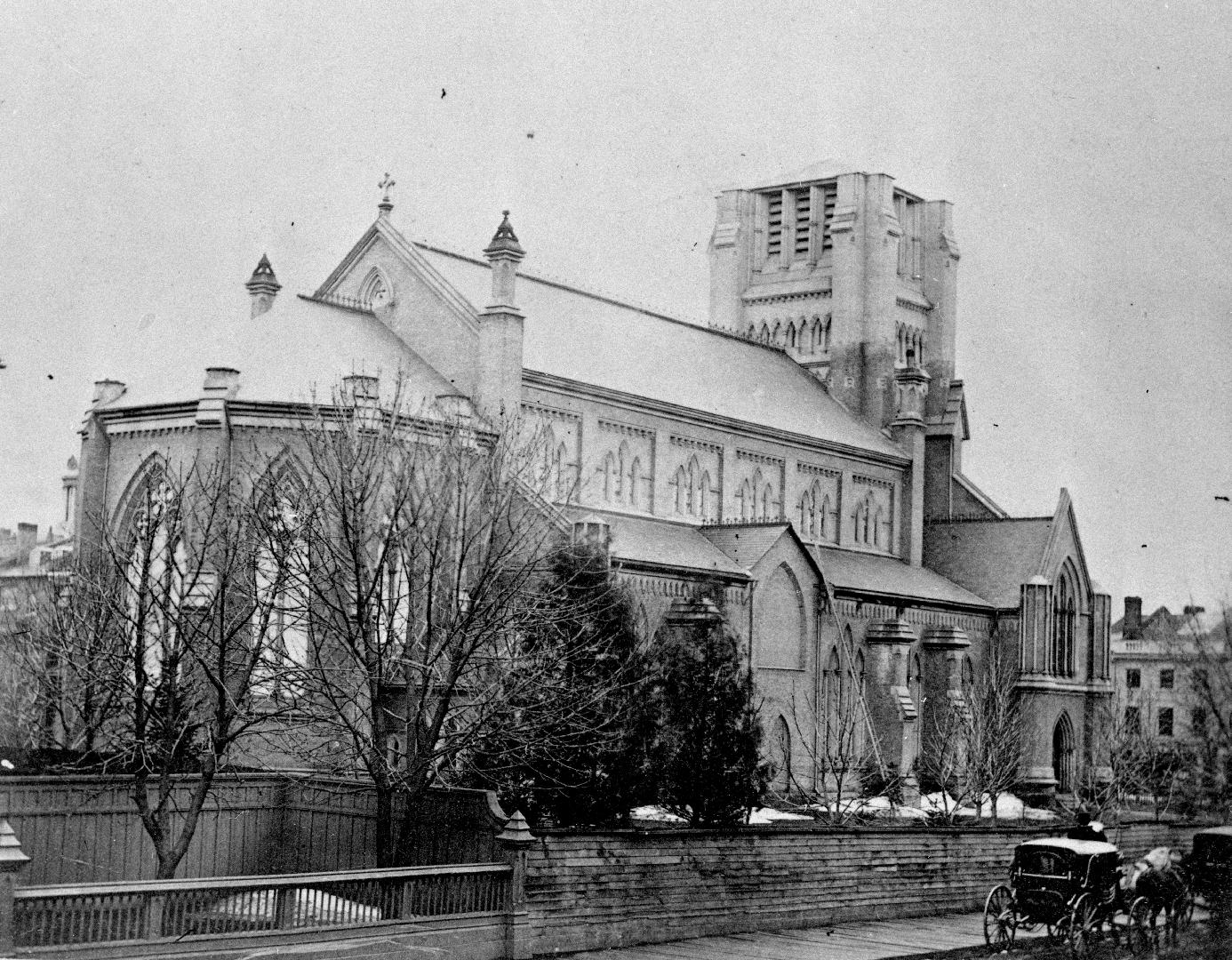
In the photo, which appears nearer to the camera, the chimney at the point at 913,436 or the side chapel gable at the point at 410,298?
the side chapel gable at the point at 410,298

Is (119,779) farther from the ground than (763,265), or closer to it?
closer to it

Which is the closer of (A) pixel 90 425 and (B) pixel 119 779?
(B) pixel 119 779

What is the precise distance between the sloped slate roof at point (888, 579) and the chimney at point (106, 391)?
21985mm

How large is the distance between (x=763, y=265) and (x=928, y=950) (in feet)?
154

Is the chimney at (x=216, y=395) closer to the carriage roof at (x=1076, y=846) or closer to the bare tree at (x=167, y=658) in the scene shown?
the bare tree at (x=167, y=658)

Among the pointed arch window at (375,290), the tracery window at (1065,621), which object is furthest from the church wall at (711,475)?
the tracery window at (1065,621)

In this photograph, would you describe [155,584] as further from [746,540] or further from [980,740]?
[980,740]

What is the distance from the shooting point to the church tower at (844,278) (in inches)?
2542

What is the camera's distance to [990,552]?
62562mm

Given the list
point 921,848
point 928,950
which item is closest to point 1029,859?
point 928,950

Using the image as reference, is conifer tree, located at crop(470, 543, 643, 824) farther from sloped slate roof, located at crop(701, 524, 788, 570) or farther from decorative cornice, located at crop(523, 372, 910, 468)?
sloped slate roof, located at crop(701, 524, 788, 570)

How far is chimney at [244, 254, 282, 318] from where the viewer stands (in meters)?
48.2

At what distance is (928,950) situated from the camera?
953 inches

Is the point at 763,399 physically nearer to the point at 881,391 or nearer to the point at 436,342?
the point at 881,391
